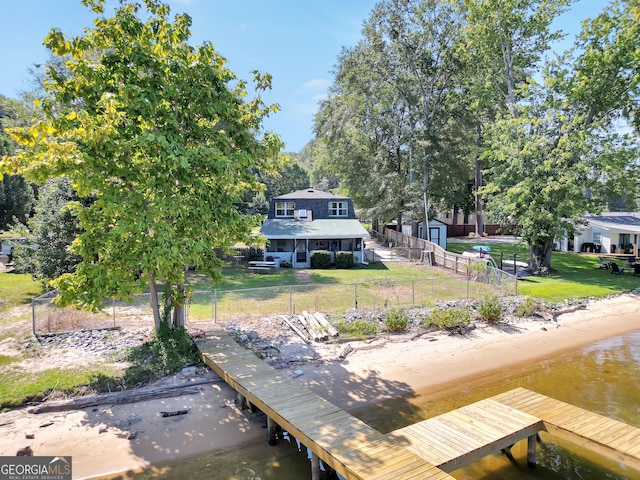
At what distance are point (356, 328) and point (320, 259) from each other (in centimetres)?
1438

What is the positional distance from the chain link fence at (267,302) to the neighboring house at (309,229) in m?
7.99

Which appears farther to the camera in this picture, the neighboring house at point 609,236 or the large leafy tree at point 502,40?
the neighboring house at point 609,236

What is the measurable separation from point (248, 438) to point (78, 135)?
7933 mm

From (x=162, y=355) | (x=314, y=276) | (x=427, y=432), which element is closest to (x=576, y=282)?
(x=314, y=276)

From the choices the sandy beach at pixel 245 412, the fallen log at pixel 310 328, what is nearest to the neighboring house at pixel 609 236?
the sandy beach at pixel 245 412

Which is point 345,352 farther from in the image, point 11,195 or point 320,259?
point 11,195

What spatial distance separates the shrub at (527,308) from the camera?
1759 cm

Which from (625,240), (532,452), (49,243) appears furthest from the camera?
(625,240)

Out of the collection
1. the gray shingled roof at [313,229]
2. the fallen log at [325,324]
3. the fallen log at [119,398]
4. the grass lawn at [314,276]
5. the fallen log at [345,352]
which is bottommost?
the fallen log at [119,398]

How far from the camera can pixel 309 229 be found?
3105 cm

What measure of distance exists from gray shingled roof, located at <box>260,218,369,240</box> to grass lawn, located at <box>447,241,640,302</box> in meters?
11.9

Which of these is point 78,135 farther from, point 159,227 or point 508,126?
point 508,126

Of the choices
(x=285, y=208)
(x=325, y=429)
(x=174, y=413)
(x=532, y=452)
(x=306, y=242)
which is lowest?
(x=532, y=452)

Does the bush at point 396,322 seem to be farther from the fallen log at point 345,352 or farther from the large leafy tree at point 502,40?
the large leafy tree at point 502,40
